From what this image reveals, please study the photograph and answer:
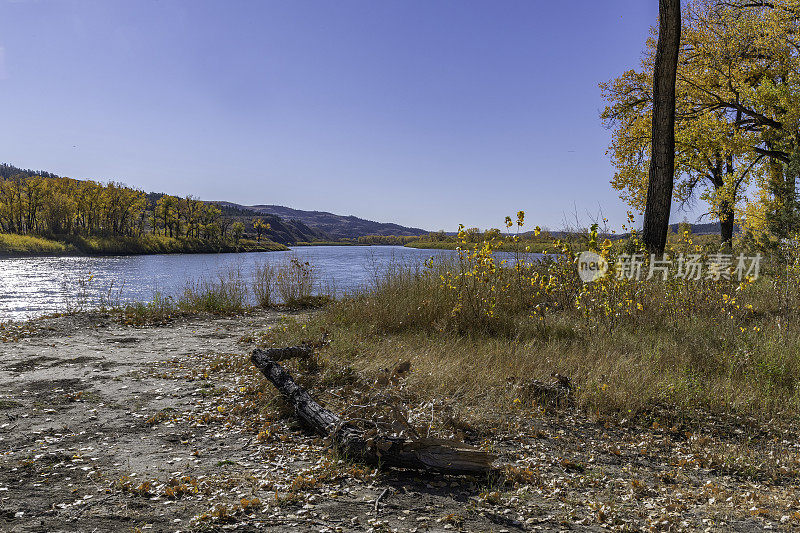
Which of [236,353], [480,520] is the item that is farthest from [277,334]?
[480,520]

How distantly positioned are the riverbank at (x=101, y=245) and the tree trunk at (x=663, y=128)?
44.6m

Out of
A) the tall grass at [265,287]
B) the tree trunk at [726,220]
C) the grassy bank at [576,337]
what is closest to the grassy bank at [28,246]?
the tall grass at [265,287]

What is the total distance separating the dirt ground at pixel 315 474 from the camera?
118 inches

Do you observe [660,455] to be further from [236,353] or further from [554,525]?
[236,353]

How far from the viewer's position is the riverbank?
5494 cm

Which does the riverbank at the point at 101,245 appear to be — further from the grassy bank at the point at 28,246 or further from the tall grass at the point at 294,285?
the tall grass at the point at 294,285

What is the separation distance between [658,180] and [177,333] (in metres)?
10.5

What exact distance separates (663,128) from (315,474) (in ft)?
30.6

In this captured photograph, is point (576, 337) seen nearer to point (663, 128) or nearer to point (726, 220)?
point (663, 128)

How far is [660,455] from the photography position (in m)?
4.13

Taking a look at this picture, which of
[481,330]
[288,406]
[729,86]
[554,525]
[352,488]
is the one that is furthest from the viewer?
[729,86]

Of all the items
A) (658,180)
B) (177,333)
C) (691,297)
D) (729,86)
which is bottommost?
(177,333)

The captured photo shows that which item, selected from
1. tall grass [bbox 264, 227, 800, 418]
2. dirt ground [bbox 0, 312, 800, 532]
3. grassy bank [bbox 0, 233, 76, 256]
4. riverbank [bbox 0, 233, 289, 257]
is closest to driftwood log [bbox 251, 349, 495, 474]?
dirt ground [bbox 0, 312, 800, 532]

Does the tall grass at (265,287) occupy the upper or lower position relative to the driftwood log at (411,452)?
upper
